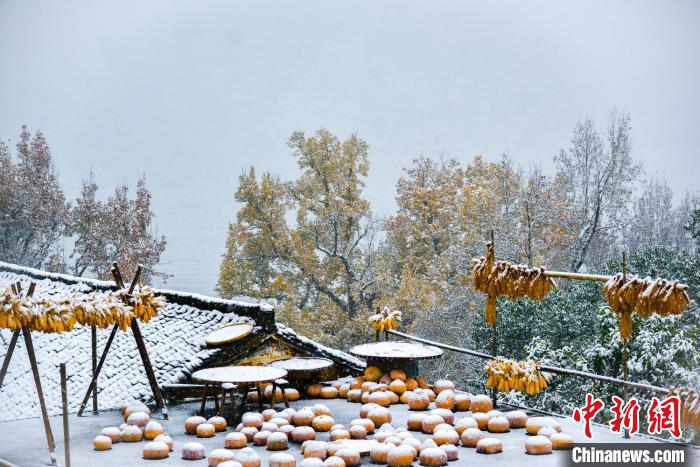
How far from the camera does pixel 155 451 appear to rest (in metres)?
7.96

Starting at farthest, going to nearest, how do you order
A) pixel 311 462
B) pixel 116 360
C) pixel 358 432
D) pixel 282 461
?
pixel 116 360
pixel 358 432
pixel 282 461
pixel 311 462

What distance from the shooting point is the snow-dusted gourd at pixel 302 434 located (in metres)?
8.55

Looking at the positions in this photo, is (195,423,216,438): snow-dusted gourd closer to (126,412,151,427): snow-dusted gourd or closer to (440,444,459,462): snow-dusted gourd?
(126,412,151,427): snow-dusted gourd

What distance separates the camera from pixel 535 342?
67.7 ft

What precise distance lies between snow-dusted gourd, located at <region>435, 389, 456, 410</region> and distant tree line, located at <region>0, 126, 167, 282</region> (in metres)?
25.4

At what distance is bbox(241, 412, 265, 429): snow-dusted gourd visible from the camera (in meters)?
8.85

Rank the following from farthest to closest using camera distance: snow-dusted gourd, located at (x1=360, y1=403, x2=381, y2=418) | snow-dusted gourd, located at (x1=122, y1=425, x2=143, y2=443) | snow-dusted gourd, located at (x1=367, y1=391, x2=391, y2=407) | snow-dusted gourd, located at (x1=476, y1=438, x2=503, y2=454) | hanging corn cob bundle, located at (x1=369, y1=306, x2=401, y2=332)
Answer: hanging corn cob bundle, located at (x1=369, y1=306, x2=401, y2=332), snow-dusted gourd, located at (x1=367, y1=391, x2=391, y2=407), snow-dusted gourd, located at (x1=360, y1=403, x2=381, y2=418), snow-dusted gourd, located at (x1=122, y1=425, x2=143, y2=443), snow-dusted gourd, located at (x1=476, y1=438, x2=503, y2=454)

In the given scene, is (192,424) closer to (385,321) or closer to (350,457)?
(350,457)

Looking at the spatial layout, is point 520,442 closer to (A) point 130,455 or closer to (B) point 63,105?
(A) point 130,455

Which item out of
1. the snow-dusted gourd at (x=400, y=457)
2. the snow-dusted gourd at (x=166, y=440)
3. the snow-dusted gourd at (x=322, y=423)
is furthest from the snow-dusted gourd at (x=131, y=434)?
the snow-dusted gourd at (x=400, y=457)

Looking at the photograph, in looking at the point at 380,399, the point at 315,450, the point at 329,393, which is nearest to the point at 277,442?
the point at 315,450

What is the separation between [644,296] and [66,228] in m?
31.0

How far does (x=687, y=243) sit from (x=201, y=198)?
100 feet

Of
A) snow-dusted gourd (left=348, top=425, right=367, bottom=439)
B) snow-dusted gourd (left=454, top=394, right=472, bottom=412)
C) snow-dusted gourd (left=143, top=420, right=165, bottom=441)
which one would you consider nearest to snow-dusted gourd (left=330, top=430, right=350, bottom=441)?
snow-dusted gourd (left=348, top=425, right=367, bottom=439)
